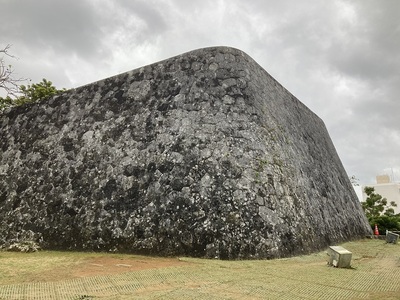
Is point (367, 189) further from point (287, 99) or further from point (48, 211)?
point (48, 211)

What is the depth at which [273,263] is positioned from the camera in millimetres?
6098

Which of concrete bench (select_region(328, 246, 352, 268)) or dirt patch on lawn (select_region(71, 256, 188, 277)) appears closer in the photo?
dirt patch on lawn (select_region(71, 256, 188, 277))

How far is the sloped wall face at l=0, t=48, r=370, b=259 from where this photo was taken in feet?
23.0

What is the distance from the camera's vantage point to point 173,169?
7.80 meters

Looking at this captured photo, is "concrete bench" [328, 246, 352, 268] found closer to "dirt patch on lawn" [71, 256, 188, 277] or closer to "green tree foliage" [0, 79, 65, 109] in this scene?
"dirt patch on lawn" [71, 256, 188, 277]

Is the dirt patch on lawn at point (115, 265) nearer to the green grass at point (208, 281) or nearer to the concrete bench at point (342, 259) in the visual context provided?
the green grass at point (208, 281)

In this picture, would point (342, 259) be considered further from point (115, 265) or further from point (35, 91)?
point (35, 91)

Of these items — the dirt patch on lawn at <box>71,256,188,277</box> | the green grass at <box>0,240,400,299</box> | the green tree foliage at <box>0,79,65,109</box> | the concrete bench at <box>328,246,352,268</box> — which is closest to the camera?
the green grass at <box>0,240,400,299</box>

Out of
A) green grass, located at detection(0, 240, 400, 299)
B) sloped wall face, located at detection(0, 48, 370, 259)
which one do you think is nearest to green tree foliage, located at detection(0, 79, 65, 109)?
sloped wall face, located at detection(0, 48, 370, 259)

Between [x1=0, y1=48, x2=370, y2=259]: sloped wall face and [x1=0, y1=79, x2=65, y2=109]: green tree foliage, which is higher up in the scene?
[x1=0, y1=79, x2=65, y2=109]: green tree foliage

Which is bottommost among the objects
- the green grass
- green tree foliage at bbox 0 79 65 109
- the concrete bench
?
the green grass

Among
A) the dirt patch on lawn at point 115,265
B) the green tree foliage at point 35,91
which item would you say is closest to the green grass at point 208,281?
the dirt patch on lawn at point 115,265

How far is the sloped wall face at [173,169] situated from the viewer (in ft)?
23.0

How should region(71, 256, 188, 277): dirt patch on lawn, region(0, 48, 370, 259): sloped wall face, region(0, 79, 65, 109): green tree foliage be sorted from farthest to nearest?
region(0, 79, 65, 109): green tree foliage < region(0, 48, 370, 259): sloped wall face < region(71, 256, 188, 277): dirt patch on lawn
